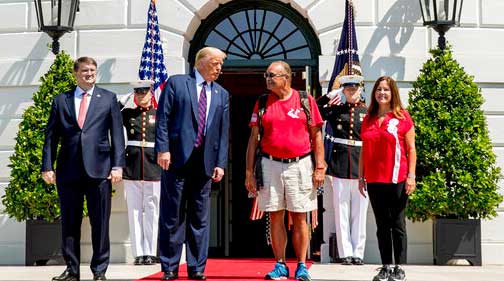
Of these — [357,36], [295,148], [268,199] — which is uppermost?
[357,36]

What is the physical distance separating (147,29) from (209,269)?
11.0ft

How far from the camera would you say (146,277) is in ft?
25.1

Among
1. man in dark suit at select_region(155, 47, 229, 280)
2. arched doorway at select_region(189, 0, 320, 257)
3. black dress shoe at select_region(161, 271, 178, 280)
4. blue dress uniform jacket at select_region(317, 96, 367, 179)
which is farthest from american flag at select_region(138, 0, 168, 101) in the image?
black dress shoe at select_region(161, 271, 178, 280)

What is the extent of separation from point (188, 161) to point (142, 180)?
2.75 m

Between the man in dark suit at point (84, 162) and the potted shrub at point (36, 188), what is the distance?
109 inches

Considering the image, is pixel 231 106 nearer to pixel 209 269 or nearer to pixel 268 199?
pixel 209 269

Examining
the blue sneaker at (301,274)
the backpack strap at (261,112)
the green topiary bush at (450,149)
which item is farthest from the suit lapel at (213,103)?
the green topiary bush at (450,149)

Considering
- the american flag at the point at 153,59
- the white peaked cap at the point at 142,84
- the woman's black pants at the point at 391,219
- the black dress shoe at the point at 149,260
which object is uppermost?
the american flag at the point at 153,59

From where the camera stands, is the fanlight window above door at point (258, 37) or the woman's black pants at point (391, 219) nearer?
the woman's black pants at point (391, 219)

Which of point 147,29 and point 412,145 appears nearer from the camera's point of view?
point 412,145

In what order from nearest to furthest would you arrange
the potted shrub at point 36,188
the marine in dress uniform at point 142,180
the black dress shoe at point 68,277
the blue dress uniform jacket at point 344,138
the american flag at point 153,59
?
the black dress shoe at point 68,277 < the blue dress uniform jacket at point 344,138 < the marine in dress uniform at point 142,180 < the potted shrub at point 36,188 < the american flag at point 153,59

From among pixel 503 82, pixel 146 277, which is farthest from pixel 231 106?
pixel 146 277

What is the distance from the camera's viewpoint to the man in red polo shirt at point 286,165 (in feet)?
23.4

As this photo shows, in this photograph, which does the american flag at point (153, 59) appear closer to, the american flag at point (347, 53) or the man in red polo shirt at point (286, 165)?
the american flag at point (347, 53)
